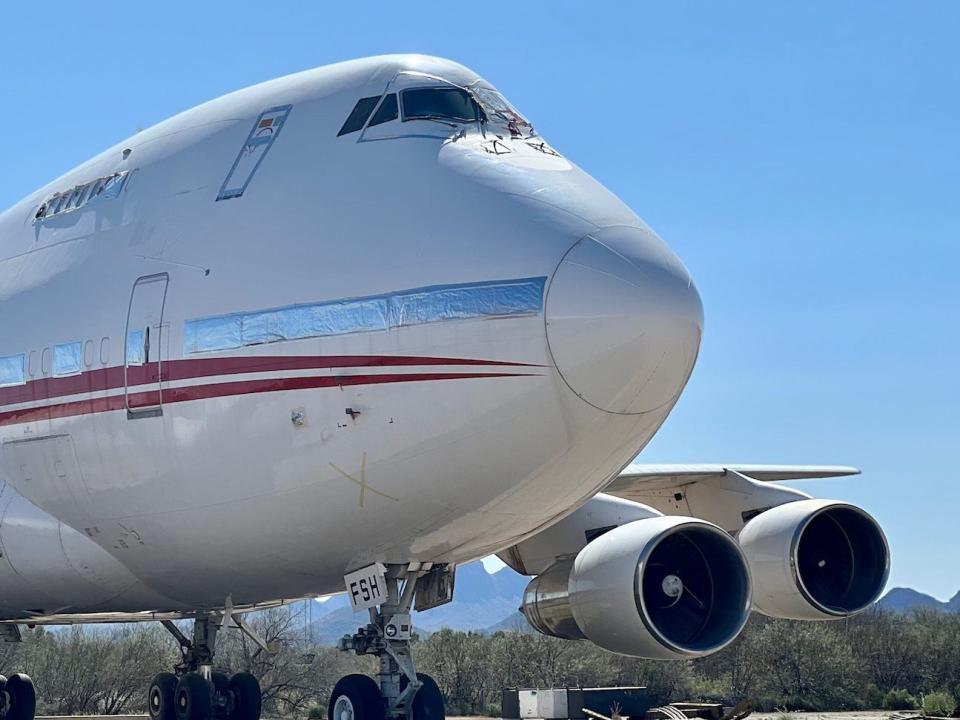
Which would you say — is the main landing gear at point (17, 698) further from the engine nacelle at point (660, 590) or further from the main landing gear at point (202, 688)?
the engine nacelle at point (660, 590)

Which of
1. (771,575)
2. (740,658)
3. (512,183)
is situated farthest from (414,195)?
(740,658)

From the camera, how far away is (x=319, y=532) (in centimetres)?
1218

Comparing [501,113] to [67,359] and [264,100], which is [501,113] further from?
[67,359]

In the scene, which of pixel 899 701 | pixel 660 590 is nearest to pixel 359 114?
pixel 660 590

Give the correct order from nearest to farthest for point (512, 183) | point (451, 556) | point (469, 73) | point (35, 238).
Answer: point (512, 183), point (451, 556), point (469, 73), point (35, 238)

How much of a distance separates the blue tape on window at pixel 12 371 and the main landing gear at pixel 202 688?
13.4ft

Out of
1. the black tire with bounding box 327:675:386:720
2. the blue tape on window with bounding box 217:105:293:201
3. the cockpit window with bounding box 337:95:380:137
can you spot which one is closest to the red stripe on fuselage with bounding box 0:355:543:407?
the blue tape on window with bounding box 217:105:293:201

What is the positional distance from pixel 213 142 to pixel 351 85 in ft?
4.74

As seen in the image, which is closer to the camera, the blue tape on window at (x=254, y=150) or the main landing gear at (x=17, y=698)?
the blue tape on window at (x=254, y=150)

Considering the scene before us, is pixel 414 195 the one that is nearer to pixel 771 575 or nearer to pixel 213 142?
pixel 213 142

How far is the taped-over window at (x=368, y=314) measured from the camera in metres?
11.0

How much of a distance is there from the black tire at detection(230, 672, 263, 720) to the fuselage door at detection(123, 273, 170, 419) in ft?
18.1

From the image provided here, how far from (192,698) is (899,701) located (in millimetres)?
18971

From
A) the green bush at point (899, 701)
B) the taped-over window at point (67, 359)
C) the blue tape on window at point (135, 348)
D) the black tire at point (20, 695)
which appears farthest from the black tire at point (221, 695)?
the green bush at point (899, 701)
